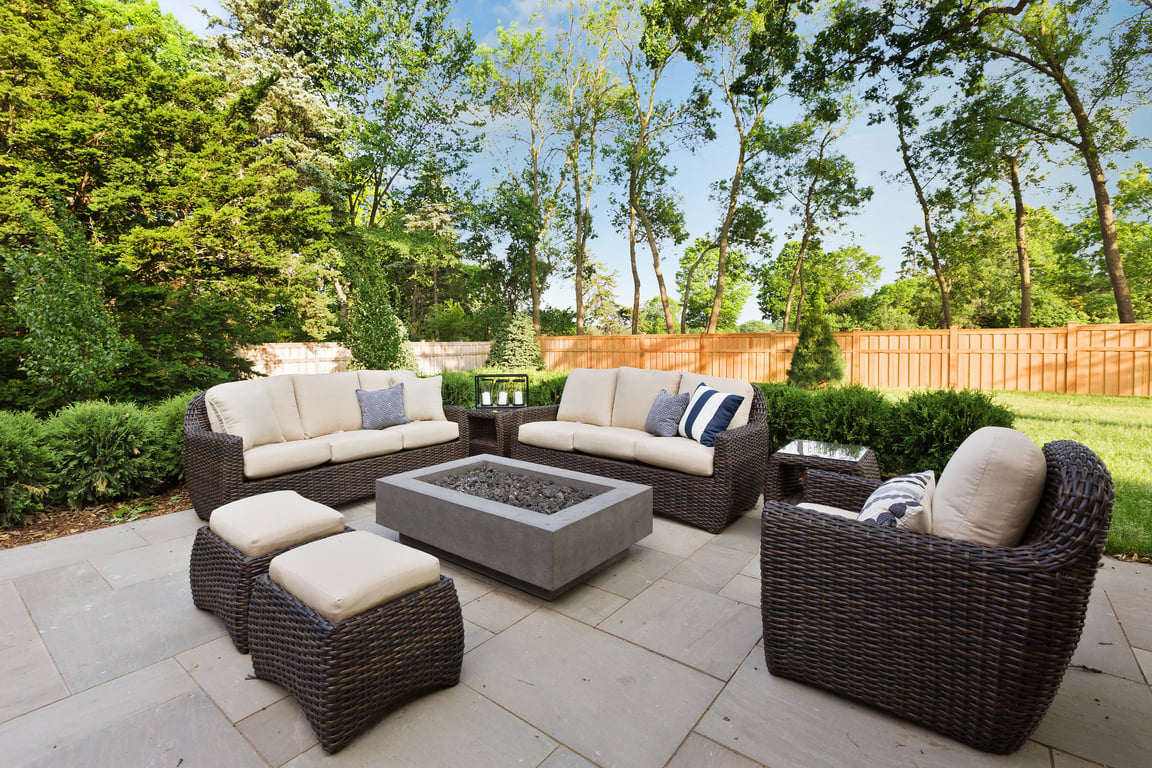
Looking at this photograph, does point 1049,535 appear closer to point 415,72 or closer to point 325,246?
point 325,246

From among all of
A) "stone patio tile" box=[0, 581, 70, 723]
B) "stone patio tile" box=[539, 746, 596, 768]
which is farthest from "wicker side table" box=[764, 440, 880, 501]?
"stone patio tile" box=[0, 581, 70, 723]

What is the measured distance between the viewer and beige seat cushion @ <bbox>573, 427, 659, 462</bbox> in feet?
11.8

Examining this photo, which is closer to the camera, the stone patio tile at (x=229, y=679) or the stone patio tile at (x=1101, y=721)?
the stone patio tile at (x=1101, y=721)

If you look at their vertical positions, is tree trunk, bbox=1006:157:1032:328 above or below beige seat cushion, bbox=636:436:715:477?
above

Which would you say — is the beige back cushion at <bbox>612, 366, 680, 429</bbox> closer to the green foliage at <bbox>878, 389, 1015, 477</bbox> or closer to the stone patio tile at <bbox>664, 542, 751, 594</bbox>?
the stone patio tile at <bbox>664, 542, 751, 594</bbox>

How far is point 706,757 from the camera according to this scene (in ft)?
4.60

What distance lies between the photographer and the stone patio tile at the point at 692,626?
1.88m

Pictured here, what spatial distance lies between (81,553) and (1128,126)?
16.4m

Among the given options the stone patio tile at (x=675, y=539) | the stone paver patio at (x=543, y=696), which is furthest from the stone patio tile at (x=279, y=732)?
the stone patio tile at (x=675, y=539)

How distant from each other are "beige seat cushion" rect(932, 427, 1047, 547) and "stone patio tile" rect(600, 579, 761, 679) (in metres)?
0.87

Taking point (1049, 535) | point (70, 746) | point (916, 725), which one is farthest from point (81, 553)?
point (1049, 535)

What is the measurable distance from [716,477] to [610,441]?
0.82 metres

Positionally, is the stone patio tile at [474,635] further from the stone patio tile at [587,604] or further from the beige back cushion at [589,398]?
the beige back cushion at [589,398]

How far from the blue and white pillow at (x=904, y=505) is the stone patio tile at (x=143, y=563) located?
3146mm
